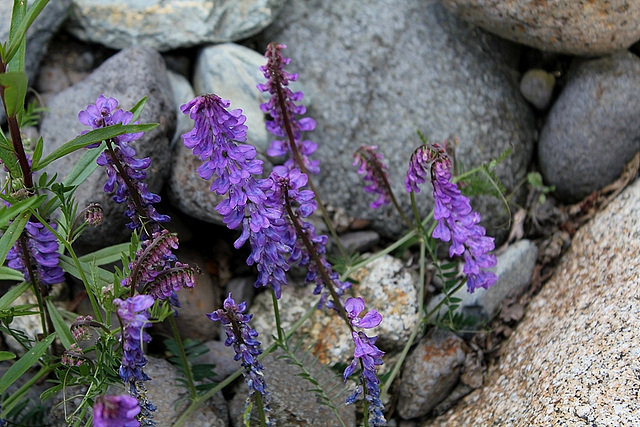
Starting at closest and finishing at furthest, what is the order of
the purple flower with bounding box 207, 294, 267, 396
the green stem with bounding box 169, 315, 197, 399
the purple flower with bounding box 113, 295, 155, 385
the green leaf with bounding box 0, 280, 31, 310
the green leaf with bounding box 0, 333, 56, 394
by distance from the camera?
the purple flower with bounding box 113, 295, 155, 385 → the purple flower with bounding box 207, 294, 267, 396 → the green leaf with bounding box 0, 333, 56, 394 → the green leaf with bounding box 0, 280, 31, 310 → the green stem with bounding box 169, 315, 197, 399

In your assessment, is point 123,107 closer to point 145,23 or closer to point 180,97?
point 180,97

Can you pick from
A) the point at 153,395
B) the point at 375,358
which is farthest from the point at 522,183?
the point at 153,395

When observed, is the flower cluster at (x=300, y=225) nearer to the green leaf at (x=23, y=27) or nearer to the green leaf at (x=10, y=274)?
the green leaf at (x=23, y=27)

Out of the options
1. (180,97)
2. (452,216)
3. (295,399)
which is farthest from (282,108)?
(295,399)

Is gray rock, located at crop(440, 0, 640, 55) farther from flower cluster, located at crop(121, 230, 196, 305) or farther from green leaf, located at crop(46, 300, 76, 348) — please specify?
green leaf, located at crop(46, 300, 76, 348)

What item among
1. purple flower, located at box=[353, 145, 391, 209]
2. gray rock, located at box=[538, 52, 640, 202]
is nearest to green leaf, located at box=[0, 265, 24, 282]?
purple flower, located at box=[353, 145, 391, 209]
